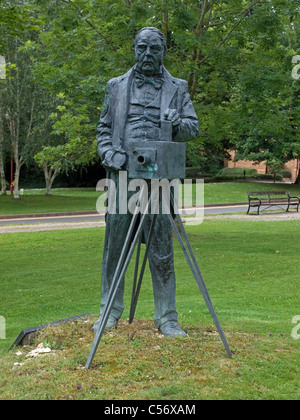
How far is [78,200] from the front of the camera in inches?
1292

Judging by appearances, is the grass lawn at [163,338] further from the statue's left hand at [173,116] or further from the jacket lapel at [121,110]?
the statue's left hand at [173,116]

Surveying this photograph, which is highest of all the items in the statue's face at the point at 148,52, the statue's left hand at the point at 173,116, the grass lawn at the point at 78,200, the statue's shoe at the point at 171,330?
the statue's face at the point at 148,52

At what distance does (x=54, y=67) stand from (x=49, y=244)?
4804 millimetres

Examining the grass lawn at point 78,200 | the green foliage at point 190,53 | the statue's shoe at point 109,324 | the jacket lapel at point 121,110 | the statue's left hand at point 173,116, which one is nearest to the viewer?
the statue's left hand at point 173,116

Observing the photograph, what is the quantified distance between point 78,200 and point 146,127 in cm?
2704

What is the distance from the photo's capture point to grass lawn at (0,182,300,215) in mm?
27933

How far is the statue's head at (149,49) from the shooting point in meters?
5.95

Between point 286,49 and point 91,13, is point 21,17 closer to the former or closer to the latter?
point 91,13
